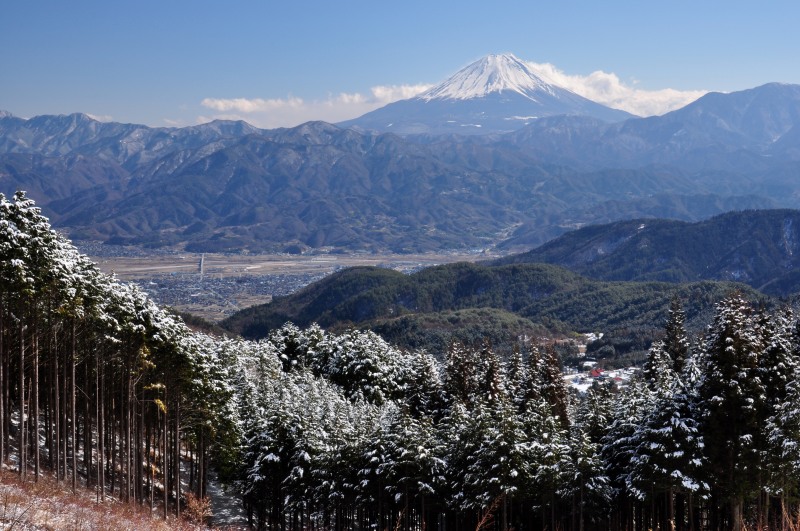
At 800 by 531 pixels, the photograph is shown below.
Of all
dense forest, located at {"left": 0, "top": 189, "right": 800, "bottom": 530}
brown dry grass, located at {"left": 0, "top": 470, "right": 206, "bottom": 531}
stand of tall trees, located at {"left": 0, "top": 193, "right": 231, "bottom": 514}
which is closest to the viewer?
brown dry grass, located at {"left": 0, "top": 470, "right": 206, "bottom": 531}

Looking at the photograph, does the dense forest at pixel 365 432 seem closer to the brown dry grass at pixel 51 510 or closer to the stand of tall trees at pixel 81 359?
the stand of tall trees at pixel 81 359

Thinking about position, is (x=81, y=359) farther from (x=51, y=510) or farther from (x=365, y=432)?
(x=51, y=510)

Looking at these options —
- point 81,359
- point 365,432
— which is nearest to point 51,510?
point 81,359

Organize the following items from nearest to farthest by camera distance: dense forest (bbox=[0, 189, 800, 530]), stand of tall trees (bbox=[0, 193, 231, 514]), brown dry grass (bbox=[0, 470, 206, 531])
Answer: brown dry grass (bbox=[0, 470, 206, 531]) < stand of tall trees (bbox=[0, 193, 231, 514]) < dense forest (bbox=[0, 189, 800, 530])

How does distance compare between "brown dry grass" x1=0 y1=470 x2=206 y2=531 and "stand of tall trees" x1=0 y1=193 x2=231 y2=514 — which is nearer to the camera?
"brown dry grass" x1=0 y1=470 x2=206 y2=531

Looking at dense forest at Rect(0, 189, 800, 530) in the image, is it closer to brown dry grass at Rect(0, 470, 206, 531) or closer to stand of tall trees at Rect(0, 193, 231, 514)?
stand of tall trees at Rect(0, 193, 231, 514)

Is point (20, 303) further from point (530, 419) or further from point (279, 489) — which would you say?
point (530, 419)

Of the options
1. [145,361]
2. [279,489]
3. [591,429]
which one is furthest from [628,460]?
[145,361]

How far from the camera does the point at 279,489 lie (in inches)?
1886

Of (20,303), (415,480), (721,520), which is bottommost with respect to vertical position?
(721,520)

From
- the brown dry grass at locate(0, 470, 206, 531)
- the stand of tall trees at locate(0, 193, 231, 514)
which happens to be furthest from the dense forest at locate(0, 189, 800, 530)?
the brown dry grass at locate(0, 470, 206, 531)

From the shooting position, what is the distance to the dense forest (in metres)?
34.7

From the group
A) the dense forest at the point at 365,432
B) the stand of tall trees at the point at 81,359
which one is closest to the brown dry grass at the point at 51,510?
the stand of tall trees at the point at 81,359

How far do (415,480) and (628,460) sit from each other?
12.5m
